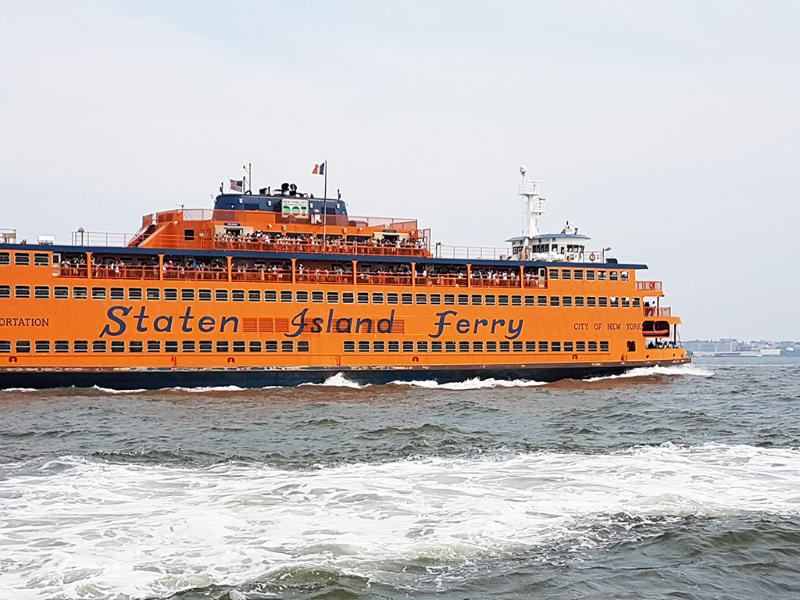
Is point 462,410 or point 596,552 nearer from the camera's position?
point 596,552

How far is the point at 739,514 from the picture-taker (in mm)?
15680

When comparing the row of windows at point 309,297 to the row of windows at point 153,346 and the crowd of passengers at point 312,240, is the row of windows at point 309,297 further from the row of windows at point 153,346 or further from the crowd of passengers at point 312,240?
the crowd of passengers at point 312,240

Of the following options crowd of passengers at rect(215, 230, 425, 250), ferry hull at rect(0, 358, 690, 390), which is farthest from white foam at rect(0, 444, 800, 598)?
crowd of passengers at rect(215, 230, 425, 250)

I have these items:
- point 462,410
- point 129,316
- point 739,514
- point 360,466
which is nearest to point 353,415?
point 462,410

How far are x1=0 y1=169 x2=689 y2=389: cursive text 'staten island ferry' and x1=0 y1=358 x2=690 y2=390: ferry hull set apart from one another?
7cm

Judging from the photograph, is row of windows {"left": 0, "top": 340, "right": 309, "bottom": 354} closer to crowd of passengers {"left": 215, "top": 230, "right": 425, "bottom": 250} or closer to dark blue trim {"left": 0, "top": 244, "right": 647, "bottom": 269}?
dark blue trim {"left": 0, "top": 244, "right": 647, "bottom": 269}

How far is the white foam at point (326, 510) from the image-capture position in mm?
12688

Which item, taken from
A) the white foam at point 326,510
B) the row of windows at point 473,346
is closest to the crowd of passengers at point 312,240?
the row of windows at point 473,346

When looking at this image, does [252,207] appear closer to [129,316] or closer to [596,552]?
[129,316]

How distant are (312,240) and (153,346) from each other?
9.88m

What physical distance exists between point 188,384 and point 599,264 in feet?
78.1

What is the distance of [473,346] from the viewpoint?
4603 cm

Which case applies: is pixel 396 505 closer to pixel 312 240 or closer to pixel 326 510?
pixel 326 510

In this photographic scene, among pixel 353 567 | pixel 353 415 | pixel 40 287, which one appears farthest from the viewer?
pixel 40 287
